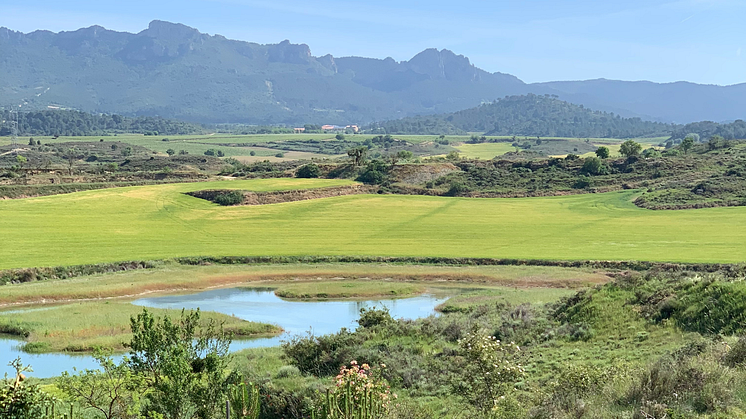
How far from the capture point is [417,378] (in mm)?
21000

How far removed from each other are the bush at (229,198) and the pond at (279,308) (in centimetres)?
3340

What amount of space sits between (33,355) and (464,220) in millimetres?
51294

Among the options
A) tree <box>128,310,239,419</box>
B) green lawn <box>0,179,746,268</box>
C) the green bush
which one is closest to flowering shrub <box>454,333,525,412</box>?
tree <box>128,310,239,419</box>

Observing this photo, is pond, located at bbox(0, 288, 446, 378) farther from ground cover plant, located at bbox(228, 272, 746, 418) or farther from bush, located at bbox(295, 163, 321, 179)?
bush, located at bbox(295, 163, 321, 179)

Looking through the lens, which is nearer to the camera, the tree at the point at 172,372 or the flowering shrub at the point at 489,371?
the tree at the point at 172,372

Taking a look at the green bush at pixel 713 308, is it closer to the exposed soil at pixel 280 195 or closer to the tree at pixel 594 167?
the exposed soil at pixel 280 195

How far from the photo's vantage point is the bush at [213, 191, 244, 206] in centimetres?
7978

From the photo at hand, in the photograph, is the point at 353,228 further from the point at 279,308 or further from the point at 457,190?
the point at 457,190

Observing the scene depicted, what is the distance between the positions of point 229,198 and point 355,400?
6903 cm

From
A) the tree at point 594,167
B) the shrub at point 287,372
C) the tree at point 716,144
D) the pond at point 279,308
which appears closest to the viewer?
the shrub at point 287,372

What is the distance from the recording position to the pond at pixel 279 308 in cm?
3469

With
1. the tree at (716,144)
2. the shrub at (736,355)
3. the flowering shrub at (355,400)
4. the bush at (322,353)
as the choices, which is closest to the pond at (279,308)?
the bush at (322,353)

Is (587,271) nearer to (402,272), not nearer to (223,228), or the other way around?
(402,272)

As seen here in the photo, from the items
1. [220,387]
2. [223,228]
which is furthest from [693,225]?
[220,387]
